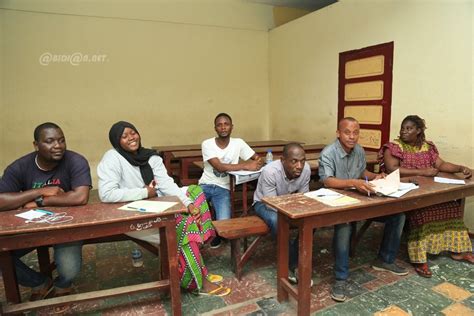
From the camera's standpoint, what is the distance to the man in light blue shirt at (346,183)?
2.48 metres

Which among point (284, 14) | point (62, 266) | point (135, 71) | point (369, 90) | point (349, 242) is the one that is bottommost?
point (349, 242)

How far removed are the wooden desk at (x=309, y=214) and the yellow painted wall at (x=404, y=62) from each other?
146 cm

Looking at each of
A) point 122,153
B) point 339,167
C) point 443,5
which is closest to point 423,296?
point 339,167

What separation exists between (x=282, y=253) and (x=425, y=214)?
1.40 metres

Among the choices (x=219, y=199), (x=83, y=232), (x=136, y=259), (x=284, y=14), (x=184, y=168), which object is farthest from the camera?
(x=284, y=14)

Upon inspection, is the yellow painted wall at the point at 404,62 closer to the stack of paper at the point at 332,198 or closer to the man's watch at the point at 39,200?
the stack of paper at the point at 332,198

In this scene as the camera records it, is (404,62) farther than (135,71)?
No

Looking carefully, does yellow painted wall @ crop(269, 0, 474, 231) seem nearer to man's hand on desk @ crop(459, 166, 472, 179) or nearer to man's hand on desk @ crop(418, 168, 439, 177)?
man's hand on desk @ crop(459, 166, 472, 179)

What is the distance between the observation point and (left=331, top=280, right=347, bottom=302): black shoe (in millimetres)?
2404

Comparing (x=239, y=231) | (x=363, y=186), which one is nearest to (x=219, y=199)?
(x=239, y=231)

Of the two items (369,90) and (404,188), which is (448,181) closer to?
(404,188)

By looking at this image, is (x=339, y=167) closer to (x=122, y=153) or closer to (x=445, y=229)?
(x=445, y=229)

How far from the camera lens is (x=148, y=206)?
2.15 m

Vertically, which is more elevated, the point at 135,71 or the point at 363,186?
the point at 135,71
